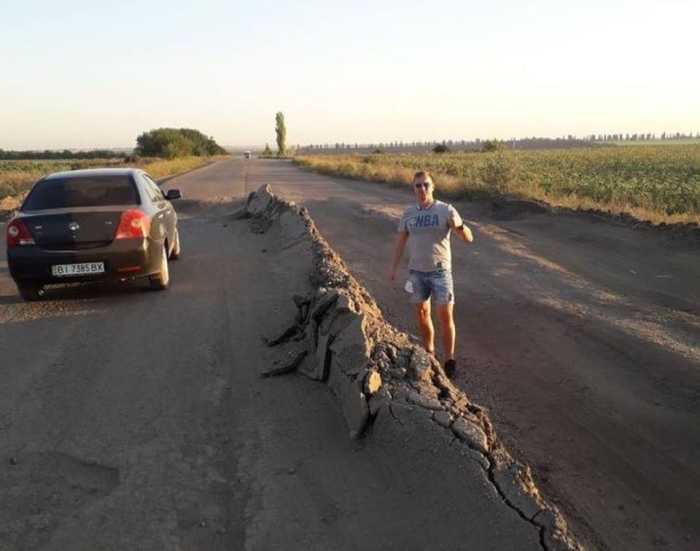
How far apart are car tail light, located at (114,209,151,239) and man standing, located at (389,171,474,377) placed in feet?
12.7

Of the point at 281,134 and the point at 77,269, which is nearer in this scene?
the point at 77,269

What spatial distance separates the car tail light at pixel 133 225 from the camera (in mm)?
8367

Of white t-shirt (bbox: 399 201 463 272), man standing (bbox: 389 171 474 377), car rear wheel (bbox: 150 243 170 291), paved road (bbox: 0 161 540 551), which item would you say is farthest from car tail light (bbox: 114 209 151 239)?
white t-shirt (bbox: 399 201 463 272)

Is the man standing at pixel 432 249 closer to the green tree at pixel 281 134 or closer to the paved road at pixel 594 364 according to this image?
the paved road at pixel 594 364

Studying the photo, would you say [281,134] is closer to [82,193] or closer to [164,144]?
[164,144]

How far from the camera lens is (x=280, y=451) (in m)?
4.38

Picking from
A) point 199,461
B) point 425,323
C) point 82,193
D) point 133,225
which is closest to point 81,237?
point 133,225

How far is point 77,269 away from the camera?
8164mm

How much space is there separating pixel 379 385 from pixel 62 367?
305cm

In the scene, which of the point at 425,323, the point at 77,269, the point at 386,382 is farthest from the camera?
the point at 77,269

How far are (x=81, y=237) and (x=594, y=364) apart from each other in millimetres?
5835

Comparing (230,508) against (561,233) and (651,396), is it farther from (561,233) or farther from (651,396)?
(561,233)

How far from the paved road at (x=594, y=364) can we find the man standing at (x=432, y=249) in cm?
58

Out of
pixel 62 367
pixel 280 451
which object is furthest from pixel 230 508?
pixel 62 367
